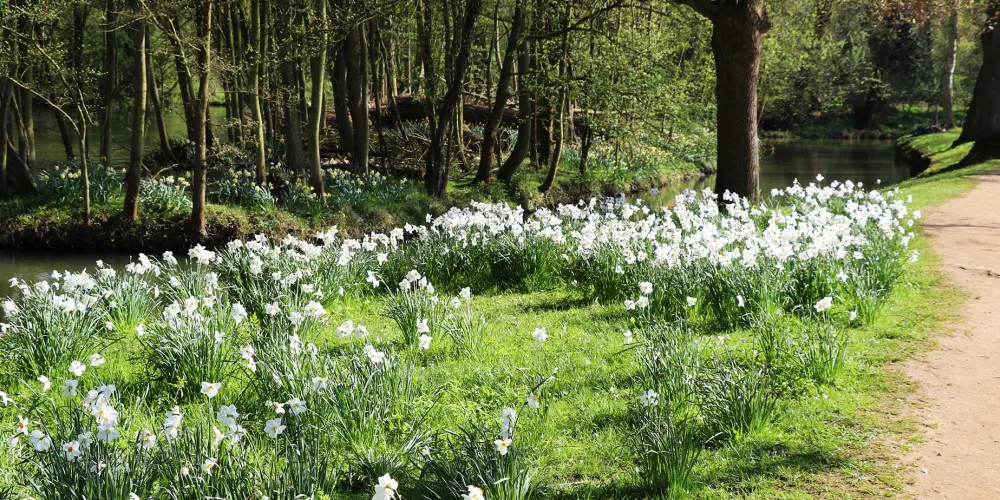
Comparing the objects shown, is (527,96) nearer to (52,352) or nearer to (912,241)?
(912,241)

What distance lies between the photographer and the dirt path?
13.2ft

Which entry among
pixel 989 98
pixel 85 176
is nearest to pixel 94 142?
pixel 85 176

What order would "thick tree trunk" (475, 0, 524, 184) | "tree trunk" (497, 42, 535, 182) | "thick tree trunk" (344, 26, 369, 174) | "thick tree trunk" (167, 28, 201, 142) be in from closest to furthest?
"thick tree trunk" (167, 28, 201, 142) < "thick tree trunk" (344, 26, 369, 174) < "thick tree trunk" (475, 0, 524, 184) < "tree trunk" (497, 42, 535, 182)

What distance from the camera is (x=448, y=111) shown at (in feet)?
53.8

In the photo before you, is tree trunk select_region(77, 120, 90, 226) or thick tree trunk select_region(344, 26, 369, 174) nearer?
tree trunk select_region(77, 120, 90, 226)

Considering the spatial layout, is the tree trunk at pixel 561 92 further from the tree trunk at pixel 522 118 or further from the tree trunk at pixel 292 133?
the tree trunk at pixel 292 133

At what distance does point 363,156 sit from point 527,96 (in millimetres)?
3837

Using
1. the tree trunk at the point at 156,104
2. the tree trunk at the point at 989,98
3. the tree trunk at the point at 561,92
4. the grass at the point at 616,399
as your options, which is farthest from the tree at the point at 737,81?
the tree trunk at the point at 989,98

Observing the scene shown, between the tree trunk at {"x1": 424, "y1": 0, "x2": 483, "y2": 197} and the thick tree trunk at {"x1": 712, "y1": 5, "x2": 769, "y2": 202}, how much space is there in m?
4.96

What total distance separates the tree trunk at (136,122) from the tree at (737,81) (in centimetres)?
835

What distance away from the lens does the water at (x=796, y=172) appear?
13016 mm

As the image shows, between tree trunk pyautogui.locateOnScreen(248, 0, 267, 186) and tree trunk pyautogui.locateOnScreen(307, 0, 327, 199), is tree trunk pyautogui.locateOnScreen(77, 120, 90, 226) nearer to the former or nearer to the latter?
tree trunk pyautogui.locateOnScreen(248, 0, 267, 186)

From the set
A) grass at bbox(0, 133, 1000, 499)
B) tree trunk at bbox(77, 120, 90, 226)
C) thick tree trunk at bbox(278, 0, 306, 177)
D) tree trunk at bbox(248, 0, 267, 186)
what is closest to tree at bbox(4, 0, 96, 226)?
tree trunk at bbox(77, 120, 90, 226)

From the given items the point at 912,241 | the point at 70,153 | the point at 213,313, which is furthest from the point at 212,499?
the point at 70,153
